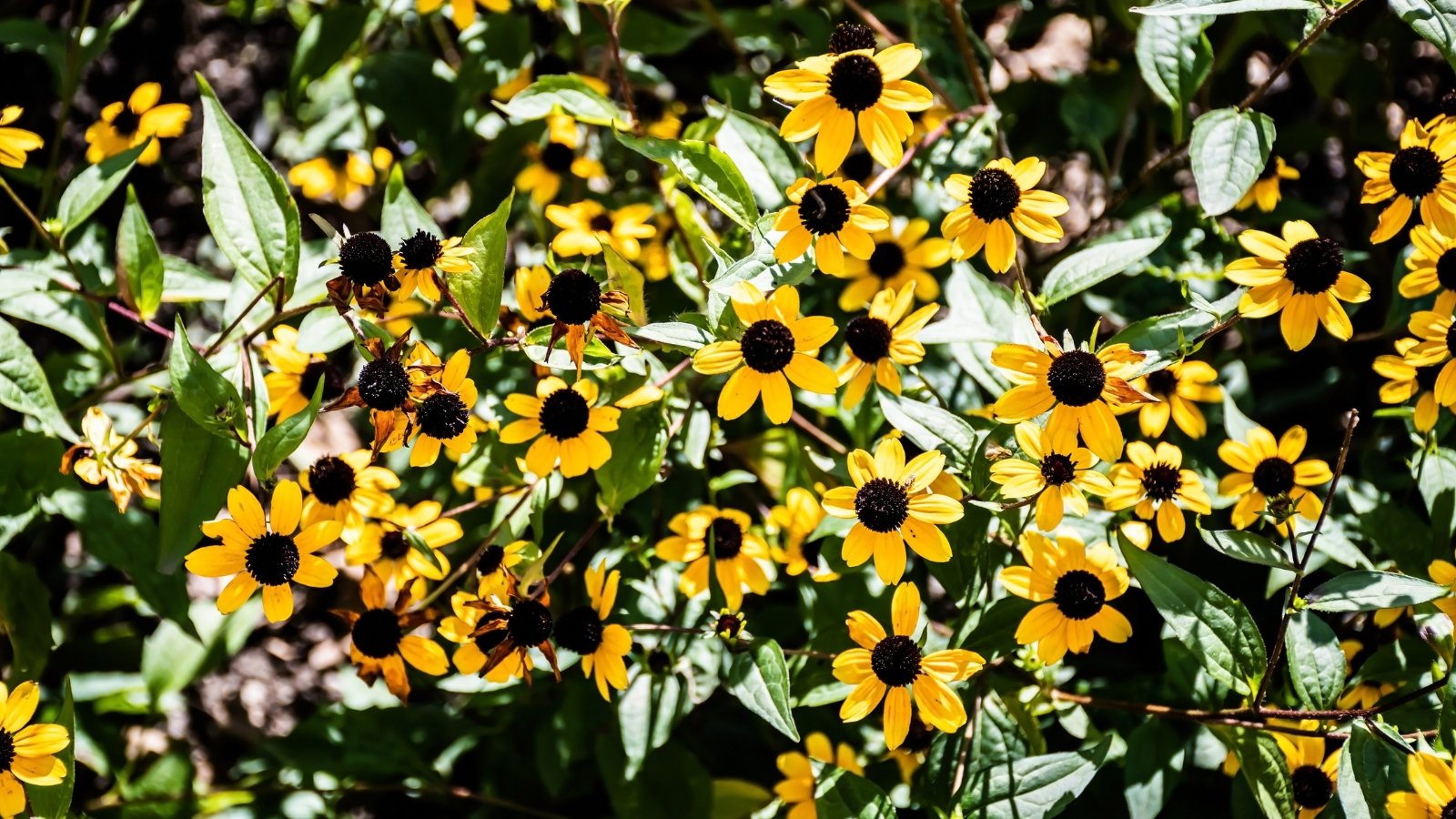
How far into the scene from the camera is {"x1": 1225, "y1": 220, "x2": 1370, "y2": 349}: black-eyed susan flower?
1.54 metres

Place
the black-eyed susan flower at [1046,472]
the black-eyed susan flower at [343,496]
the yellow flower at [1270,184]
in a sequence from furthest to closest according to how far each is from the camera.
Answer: the yellow flower at [1270,184], the black-eyed susan flower at [343,496], the black-eyed susan flower at [1046,472]

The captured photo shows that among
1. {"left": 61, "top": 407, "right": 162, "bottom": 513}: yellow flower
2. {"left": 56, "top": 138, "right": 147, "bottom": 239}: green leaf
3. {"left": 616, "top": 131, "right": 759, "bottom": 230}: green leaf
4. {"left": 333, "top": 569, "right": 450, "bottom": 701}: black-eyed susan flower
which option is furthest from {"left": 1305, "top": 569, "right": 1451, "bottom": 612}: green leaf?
{"left": 56, "top": 138, "right": 147, "bottom": 239}: green leaf

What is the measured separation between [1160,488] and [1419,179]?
1.89ft

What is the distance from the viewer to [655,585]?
1.91 metres

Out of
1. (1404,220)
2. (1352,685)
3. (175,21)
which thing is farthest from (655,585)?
(175,21)

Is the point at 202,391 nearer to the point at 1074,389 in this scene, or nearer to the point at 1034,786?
the point at 1074,389

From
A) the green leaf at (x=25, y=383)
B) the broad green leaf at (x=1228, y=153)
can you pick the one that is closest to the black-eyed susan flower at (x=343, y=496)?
the green leaf at (x=25, y=383)

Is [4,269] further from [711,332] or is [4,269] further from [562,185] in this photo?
[711,332]

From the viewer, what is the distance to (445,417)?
144 centimetres

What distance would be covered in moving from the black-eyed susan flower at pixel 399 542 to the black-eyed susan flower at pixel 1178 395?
44.3 inches

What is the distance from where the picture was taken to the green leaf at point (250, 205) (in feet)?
5.06

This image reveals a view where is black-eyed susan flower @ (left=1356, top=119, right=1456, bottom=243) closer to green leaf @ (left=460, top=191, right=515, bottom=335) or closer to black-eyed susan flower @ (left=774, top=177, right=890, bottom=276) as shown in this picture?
black-eyed susan flower @ (left=774, top=177, right=890, bottom=276)

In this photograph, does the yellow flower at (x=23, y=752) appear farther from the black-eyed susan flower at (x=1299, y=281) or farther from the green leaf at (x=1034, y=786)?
the black-eyed susan flower at (x=1299, y=281)

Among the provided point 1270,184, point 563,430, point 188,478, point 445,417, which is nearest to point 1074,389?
point 563,430
